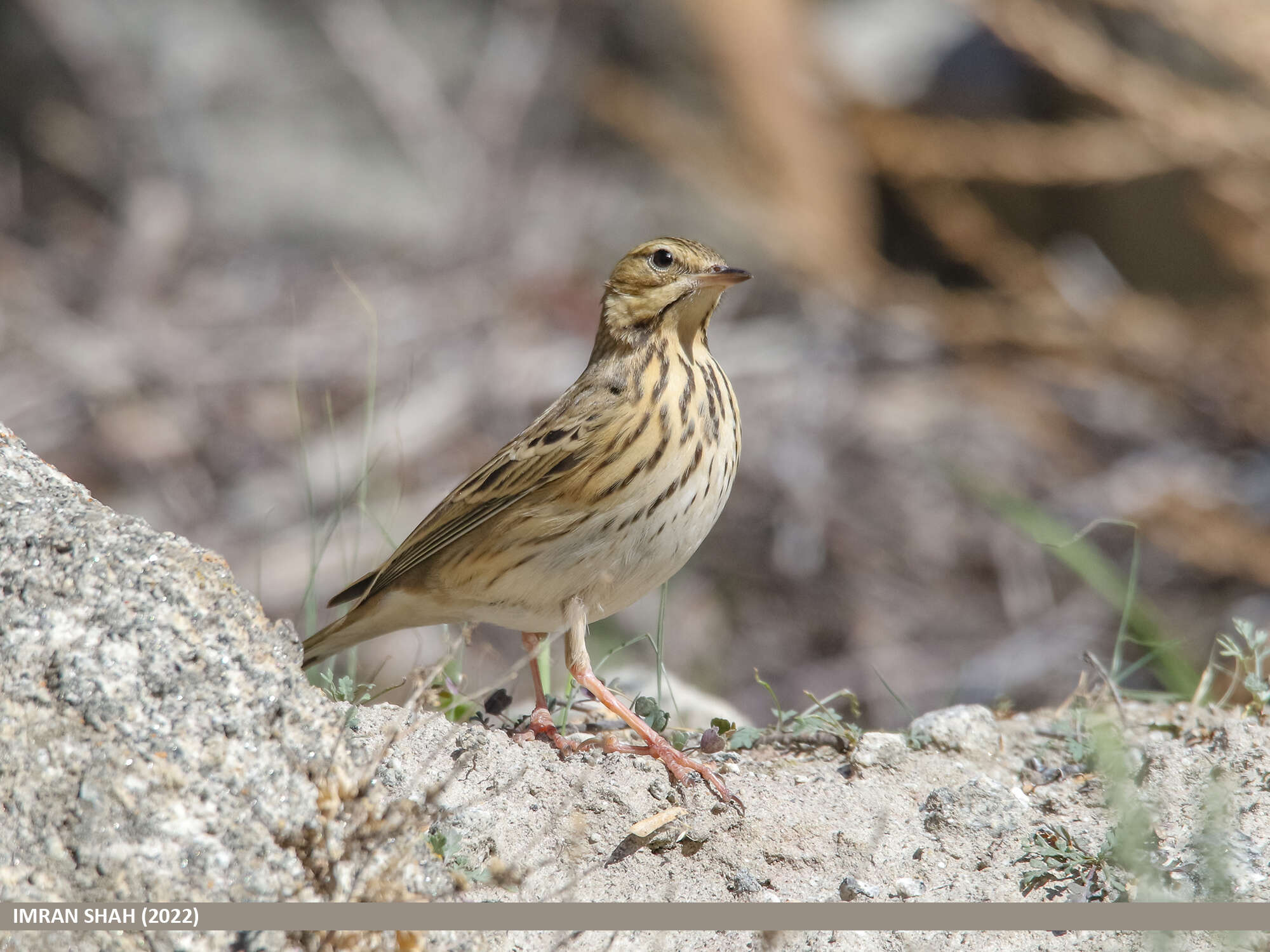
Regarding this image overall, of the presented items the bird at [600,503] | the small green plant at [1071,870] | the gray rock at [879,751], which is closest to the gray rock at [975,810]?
the small green plant at [1071,870]

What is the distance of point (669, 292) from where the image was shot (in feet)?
15.3

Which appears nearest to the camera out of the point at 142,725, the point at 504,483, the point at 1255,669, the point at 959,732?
the point at 142,725

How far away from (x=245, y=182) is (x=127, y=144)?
1.03 meters

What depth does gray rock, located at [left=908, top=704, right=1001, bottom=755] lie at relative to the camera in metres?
4.11

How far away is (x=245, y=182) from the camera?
1207 centimetres

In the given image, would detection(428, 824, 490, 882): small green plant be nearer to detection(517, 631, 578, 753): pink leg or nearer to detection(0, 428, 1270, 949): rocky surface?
detection(0, 428, 1270, 949): rocky surface

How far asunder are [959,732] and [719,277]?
1690 mm

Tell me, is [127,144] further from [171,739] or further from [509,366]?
[171,739]

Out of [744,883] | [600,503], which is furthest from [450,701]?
[744,883]

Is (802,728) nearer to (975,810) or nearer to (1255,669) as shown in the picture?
(975,810)

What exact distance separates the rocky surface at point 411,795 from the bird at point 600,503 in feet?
1.15

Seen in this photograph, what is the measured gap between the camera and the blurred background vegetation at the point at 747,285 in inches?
367

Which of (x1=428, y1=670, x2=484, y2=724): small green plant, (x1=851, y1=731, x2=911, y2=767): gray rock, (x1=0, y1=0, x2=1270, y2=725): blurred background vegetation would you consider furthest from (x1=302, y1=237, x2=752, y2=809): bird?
(x1=0, y1=0, x2=1270, y2=725): blurred background vegetation

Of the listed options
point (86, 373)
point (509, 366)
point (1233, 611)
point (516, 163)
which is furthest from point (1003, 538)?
point (86, 373)
